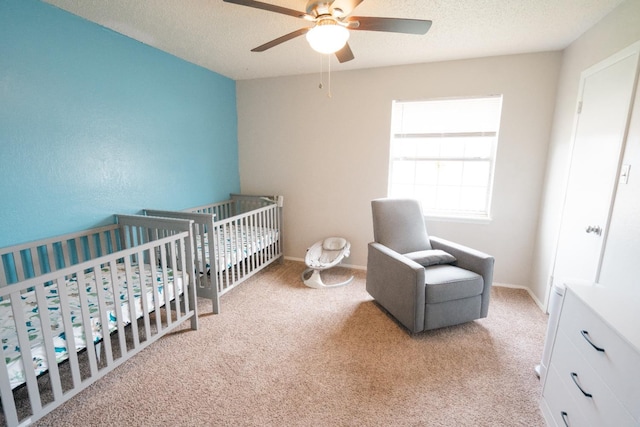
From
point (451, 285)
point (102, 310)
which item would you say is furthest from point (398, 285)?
point (102, 310)

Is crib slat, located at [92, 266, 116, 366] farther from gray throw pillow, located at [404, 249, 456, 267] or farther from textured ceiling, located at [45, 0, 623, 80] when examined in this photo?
gray throw pillow, located at [404, 249, 456, 267]

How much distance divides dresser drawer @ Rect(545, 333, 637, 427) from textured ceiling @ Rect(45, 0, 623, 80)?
6.71 feet

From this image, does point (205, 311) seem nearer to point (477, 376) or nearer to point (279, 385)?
point (279, 385)

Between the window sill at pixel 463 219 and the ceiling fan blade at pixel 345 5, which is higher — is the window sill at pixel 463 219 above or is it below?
below

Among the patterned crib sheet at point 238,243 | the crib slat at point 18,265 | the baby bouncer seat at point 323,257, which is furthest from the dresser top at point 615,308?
the crib slat at point 18,265

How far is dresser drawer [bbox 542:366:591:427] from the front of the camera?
120cm

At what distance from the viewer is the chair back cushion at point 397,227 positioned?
8.56ft

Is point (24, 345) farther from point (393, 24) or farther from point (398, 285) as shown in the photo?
point (393, 24)

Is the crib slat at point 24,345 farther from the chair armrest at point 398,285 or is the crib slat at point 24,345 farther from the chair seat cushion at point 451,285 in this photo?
the chair seat cushion at point 451,285

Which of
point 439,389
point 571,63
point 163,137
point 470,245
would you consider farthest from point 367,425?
point 571,63

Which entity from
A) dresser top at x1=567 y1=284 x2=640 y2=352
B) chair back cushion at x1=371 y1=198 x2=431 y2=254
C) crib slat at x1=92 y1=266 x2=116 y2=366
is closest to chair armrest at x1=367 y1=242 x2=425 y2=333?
chair back cushion at x1=371 y1=198 x2=431 y2=254

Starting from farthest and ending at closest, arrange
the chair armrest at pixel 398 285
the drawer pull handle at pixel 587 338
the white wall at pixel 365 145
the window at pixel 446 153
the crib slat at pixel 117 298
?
the window at pixel 446 153 → the white wall at pixel 365 145 → the chair armrest at pixel 398 285 → the crib slat at pixel 117 298 → the drawer pull handle at pixel 587 338

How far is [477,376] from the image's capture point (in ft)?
5.79

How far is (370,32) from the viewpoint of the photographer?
2213 millimetres
